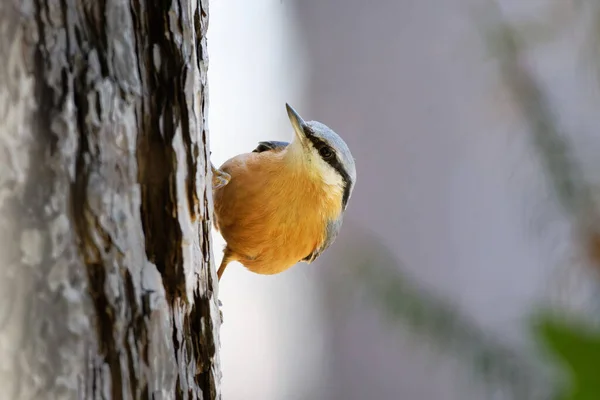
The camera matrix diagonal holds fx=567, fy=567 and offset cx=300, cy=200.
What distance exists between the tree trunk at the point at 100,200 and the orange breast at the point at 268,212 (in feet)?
1.80

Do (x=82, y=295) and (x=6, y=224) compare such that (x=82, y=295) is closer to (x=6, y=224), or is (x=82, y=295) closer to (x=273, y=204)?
(x=6, y=224)

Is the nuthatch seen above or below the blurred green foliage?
above

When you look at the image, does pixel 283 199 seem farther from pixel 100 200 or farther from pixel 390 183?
pixel 390 183

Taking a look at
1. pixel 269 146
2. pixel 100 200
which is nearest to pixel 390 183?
pixel 269 146

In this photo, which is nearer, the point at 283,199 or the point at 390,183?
the point at 283,199

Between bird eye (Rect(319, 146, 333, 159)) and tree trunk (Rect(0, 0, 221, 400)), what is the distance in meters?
0.67

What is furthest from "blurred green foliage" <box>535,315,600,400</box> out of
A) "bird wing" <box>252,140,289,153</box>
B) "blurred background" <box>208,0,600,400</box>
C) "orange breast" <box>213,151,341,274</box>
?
"blurred background" <box>208,0,600,400</box>

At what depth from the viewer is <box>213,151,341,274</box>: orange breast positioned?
1216 mm

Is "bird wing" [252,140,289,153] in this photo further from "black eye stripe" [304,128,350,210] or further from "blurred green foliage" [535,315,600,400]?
"blurred green foliage" [535,315,600,400]

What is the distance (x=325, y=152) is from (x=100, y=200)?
838 mm

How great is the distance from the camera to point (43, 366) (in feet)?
1.56

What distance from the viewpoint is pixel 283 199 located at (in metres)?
1.25

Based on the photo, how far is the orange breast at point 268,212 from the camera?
122cm

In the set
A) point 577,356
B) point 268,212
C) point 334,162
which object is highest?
point 334,162
